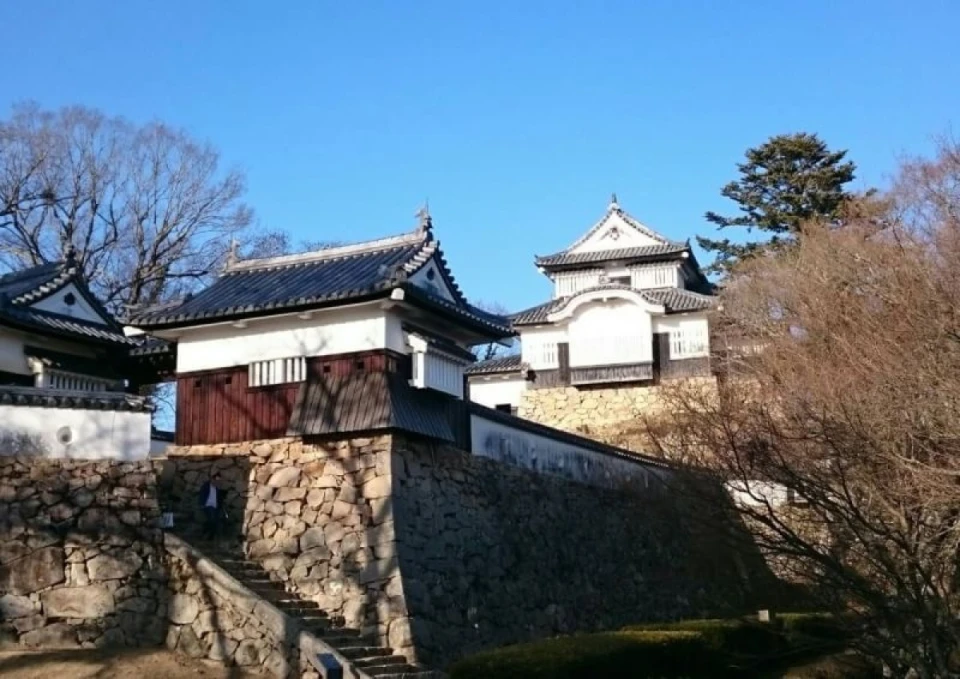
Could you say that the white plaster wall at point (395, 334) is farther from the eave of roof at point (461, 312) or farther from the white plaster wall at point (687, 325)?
the white plaster wall at point (687, 325)

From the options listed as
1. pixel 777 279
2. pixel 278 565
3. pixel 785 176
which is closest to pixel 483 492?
pixel 278 565

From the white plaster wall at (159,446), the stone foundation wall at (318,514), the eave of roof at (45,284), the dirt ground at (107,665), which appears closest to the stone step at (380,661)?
the stone foundation wall at (318,514)

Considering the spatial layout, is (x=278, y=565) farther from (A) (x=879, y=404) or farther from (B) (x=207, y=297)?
(A) (x=879, y=404)

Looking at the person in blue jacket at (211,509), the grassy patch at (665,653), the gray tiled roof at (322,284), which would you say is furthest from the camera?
the gray tiled roof at (322,284)

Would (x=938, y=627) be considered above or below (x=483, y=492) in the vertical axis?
below

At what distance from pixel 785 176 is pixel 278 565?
27.9 metres

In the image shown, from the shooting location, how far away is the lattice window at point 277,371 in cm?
1817

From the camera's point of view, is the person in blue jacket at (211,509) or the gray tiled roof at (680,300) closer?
the person in blue jacket at (211,509)

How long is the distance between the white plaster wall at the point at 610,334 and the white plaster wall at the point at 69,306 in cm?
1839

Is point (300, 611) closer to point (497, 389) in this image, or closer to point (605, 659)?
point (605, 659)

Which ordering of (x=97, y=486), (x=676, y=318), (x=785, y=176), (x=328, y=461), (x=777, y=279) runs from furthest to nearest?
(x=785, y=176), (x=676, y=318), (x=777, y=279), (x=328, y=461), (x=97, y=486)

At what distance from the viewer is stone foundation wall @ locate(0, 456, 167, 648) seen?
602 inches

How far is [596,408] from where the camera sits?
3669 cm

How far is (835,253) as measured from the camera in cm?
2314
